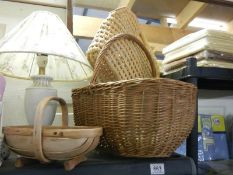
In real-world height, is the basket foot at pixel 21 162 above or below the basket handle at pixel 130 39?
below

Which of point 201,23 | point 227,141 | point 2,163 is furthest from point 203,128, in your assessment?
point 2,163

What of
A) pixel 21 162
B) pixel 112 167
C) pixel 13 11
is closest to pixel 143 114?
pixel 112 167

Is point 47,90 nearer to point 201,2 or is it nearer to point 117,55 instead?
point 117,55

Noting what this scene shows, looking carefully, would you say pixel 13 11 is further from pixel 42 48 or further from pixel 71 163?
pixel 71 163

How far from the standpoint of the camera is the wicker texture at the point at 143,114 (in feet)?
2.19

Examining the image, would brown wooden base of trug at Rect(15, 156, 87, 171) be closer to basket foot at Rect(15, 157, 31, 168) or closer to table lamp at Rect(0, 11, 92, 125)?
basket foot at Rect(15, 157, 31, 168)

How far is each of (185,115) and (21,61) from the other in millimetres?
645

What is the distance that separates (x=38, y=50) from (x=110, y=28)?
0.30 meters

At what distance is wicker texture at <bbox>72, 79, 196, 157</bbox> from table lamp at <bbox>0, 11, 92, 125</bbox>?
15cm

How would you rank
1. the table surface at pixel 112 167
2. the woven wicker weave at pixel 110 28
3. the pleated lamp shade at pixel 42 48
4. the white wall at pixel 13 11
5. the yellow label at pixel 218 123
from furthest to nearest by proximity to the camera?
the yellow label at pixel 218 123 < the white wall at pixel 13 11 < the woven wicker weave at pixel 110 28 < the pleated lamp shade at pixel 42 48 < the table surface at pixel 112 167

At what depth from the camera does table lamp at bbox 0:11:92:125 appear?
732mm

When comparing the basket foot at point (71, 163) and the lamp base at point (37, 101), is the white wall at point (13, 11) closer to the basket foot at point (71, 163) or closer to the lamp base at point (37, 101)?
the lamp base at point (37, 101)

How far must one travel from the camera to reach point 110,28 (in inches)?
36.0

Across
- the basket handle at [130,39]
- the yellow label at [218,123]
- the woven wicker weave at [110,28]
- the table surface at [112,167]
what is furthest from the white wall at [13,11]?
the yellow label at [218,123]
